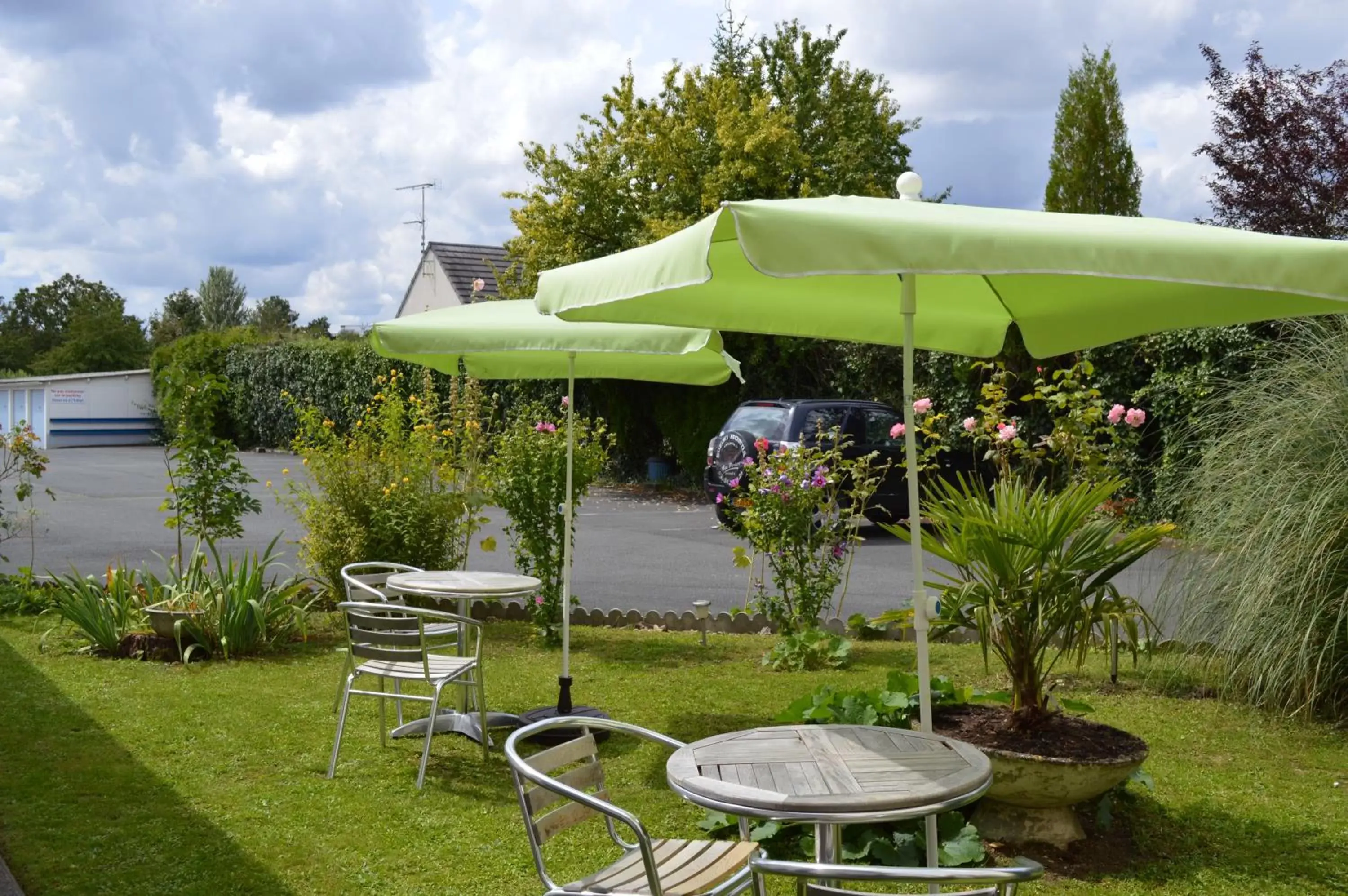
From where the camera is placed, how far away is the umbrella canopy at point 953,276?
2939mm

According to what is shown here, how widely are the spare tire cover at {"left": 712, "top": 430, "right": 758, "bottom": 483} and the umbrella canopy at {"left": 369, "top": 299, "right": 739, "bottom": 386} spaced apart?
6596 millimetres

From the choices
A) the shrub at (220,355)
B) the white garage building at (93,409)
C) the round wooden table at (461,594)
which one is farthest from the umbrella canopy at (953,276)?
the white garage building at (93,409)

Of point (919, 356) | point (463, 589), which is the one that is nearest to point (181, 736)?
point (463, 589)

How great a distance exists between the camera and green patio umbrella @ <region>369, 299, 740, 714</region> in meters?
5.80

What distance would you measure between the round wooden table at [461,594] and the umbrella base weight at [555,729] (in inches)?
3.6

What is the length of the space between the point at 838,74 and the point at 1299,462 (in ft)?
70.9

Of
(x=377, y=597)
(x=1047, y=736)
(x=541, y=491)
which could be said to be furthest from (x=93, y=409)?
(x=1047, y=736)

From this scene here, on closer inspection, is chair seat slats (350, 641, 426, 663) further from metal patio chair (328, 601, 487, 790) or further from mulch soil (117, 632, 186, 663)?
mulch soil (117, 632, 186, 663)

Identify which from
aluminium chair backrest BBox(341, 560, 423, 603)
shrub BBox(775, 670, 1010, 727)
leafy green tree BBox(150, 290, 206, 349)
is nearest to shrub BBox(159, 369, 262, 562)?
aluminium chair backrest BBox(341, 560, 423, 603)

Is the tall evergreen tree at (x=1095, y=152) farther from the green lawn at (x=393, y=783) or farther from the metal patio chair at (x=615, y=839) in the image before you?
the metal patio chair at (x=615, y=839)

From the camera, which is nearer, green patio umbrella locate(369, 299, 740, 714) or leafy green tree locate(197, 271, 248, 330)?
green patio umbrella locate(369, 299, 740, 714)

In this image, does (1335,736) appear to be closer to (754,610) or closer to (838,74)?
(754,610)

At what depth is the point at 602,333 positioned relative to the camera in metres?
5.77

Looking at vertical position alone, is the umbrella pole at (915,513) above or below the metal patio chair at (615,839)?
above
